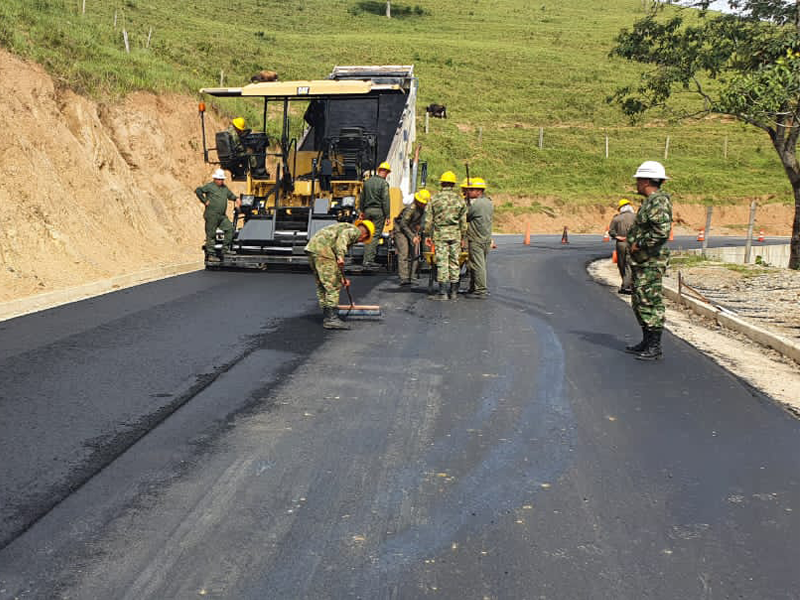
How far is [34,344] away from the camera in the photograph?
347 inches

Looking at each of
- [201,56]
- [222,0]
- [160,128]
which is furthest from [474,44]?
[160,128]

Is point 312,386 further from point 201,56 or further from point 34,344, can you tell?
point 201,56

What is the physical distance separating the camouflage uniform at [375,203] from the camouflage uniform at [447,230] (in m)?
2.72

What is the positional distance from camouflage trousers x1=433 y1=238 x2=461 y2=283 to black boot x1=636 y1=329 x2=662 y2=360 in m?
4.76

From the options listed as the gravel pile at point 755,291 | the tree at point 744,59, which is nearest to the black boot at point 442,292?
the gravel pile at point 755,291

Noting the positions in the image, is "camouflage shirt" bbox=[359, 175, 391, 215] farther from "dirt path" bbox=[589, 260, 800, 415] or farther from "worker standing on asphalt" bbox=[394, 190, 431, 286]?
"dirt path" bbox=[589, 260, 800, 415]

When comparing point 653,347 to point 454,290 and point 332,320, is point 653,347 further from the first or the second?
point 454,290

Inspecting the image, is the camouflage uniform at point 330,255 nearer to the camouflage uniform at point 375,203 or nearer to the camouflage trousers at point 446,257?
the camouflage trousers at point 446,257

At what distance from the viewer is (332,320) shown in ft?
33.9

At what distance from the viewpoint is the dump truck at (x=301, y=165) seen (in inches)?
635

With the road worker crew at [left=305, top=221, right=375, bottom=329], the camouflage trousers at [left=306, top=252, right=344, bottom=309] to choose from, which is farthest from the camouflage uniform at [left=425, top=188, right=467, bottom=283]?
the camouflage trousers at [left=306, top=252, right=344, bottom=309]

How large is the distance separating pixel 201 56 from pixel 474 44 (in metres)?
39.0

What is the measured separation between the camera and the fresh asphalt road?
12.6 feet

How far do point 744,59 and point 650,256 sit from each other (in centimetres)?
1200
